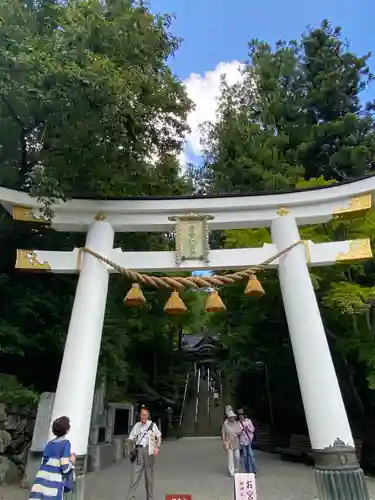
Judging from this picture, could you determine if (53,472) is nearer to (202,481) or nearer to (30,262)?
(30,262)

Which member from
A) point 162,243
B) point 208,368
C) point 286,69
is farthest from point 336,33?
point 208,368

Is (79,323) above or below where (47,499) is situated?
above

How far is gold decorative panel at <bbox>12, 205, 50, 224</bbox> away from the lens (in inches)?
293

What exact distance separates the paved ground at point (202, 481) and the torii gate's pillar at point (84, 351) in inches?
64.8

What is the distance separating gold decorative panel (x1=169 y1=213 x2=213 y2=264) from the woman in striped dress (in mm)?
3630

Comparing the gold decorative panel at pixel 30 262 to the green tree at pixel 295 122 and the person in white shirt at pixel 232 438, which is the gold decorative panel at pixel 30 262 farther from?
the green tree at pixel 295 122

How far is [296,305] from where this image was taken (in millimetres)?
6820

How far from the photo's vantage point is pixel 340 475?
19.2ft

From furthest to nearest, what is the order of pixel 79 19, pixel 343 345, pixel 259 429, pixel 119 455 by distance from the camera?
pixel 259 429 < pixel 119 455 < pixel 343 345 < pixel 79 19

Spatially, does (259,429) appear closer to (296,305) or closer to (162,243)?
(162,243)

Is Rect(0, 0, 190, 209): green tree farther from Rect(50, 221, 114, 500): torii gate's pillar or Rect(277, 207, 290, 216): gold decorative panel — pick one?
Rect(277, 207, 290, 216): gold decorative panel

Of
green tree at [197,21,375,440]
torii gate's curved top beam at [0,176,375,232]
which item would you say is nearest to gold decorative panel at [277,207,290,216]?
torii gate's curved top beam at [0,176,375,232]

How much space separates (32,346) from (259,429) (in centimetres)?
921

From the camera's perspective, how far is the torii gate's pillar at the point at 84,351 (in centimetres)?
599
